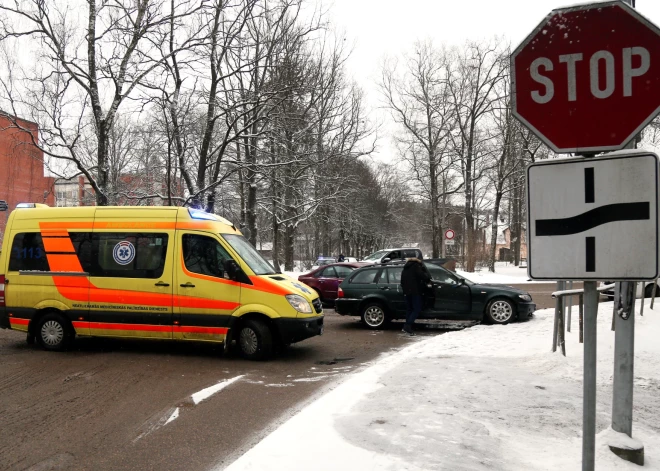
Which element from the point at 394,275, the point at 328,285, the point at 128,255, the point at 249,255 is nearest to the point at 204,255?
the point at 249,255

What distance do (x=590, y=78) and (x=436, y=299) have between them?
1004 cm

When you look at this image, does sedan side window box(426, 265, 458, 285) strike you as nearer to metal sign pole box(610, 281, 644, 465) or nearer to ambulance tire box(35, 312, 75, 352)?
ambulance tire box(35, 312, 75, 352)

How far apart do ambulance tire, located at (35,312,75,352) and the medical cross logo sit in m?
1.49

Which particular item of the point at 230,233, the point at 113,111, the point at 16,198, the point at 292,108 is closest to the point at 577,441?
the point at 230,233

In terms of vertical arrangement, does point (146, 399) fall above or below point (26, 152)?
below

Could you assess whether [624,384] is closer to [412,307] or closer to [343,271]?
[412,307]

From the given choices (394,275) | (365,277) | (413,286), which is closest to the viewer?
(413,286)

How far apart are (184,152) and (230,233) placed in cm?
1278

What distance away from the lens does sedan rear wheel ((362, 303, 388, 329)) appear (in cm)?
1288

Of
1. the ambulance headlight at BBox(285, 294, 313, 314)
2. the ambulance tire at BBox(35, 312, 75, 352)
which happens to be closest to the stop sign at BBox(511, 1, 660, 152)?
the ambulance headlight at BBox(285, 294, 313, 314)

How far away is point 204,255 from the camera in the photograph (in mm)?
9094

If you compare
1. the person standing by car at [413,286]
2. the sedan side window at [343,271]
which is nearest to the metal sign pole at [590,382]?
the person standing by car at [413,286]

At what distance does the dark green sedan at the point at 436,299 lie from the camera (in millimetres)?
12469

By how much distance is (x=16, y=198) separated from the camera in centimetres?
5434
